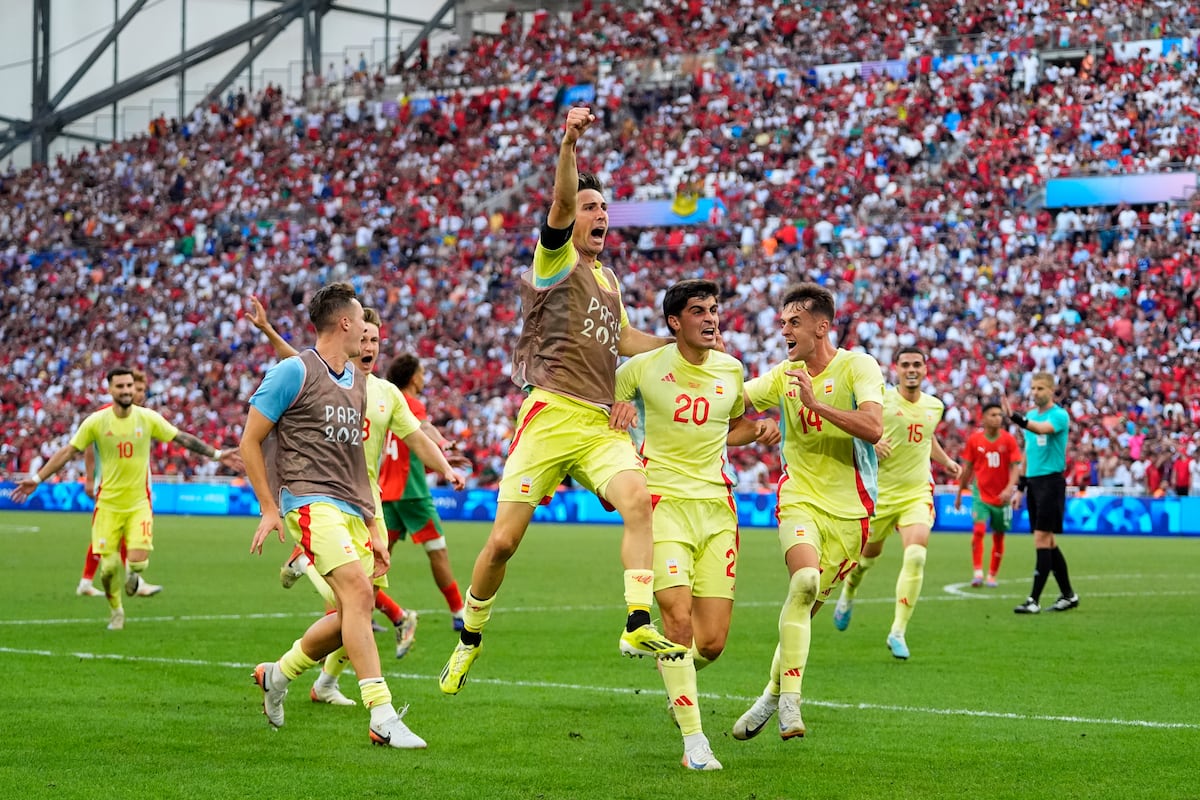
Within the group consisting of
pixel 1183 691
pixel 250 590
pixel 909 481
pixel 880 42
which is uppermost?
pixel 880 42

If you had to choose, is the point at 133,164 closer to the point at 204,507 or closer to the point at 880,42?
the point at 204,507

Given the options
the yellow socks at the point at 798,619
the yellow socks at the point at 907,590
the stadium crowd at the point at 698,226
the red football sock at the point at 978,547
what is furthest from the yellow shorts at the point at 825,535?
the stadium crowd at the point at 698,226

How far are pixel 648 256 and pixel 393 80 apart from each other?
641 inches

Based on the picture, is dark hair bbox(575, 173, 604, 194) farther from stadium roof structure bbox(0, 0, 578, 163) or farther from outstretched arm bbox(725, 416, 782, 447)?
stadium roof structure bbox(0, 0, 578, 163)

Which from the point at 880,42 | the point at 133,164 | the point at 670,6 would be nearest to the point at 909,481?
the point at 880,42

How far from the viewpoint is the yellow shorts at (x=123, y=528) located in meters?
15.1

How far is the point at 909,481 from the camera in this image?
13.3 meters

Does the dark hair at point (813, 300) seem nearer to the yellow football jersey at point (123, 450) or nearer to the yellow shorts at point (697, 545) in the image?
the yellow shorts at point (697, 545)

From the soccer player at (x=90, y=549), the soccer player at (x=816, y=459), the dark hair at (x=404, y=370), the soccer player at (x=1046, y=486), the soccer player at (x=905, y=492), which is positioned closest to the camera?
the soccer player at (x=816, y=459)

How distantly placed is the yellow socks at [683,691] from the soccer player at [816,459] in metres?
0.74

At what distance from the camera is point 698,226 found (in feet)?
138

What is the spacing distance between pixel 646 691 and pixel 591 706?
82 centimetres

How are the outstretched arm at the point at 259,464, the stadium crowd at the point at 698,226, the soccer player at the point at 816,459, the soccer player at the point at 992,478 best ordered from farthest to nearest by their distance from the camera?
the stadium crowd at the point at 698,226, the soccer player at the point at 992,478, the soccer player at the point at 816,459, the outstretched arm at the point at 259,464

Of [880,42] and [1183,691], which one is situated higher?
[880,42]
